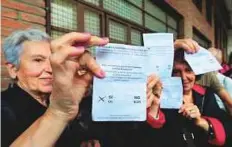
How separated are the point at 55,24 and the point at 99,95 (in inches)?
93.9

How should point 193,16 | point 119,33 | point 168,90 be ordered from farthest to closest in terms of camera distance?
point 193,16 < point 119,33 < point 168,90

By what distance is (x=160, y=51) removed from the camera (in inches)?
68.2

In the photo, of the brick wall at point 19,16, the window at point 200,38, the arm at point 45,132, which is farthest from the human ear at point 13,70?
the window at point 200,38

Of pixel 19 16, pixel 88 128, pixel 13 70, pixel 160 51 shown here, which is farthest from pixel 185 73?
pixel 19 16

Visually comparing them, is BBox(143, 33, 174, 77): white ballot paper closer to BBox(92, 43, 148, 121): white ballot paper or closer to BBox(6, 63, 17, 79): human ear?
BBox(92, 43, 148, 121): white ballot paper

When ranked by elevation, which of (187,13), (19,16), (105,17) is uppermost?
(187,13)

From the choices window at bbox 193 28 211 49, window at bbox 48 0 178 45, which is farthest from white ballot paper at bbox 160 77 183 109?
window at bbox 193 28 211 49

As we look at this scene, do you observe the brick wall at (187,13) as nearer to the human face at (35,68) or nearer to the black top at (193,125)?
the black top at (193,125)

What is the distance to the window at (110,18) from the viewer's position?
12.5 ft

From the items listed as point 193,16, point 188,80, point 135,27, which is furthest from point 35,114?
point 193,16

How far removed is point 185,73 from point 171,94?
0.24m

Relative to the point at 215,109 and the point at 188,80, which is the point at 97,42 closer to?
the point at 188,80

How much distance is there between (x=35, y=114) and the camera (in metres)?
1.49

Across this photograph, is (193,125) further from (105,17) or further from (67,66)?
(105,17)
